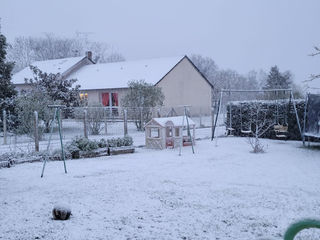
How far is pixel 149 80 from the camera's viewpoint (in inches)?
1056

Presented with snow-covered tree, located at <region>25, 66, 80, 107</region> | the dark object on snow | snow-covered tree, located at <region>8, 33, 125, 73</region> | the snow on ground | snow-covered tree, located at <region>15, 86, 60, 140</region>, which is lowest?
the snow on ground

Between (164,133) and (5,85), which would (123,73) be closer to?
(5,85)

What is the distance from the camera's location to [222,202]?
217 inches

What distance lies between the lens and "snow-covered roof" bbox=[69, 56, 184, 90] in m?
27.8

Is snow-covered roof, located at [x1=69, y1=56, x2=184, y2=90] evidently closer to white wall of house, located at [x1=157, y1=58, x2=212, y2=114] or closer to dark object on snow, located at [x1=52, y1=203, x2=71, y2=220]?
white wall of house, located at [x1=157, y1=58, x2=212, y2=114]

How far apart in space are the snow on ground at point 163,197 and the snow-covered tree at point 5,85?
802 centimetres

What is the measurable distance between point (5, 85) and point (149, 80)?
41.2ft

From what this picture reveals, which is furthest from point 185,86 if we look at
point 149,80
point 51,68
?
point 51,68

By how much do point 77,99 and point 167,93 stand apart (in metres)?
10.1

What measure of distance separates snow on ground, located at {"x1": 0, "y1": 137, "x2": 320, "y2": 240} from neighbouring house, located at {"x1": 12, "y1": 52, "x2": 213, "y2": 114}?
1737 centimetres

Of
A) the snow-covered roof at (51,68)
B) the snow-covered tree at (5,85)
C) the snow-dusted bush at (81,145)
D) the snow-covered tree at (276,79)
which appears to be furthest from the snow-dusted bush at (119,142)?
the snow-covered tree at (276,79)

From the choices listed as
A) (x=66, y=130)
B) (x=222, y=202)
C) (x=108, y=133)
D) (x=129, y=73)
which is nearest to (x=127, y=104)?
(x=108, y=133)

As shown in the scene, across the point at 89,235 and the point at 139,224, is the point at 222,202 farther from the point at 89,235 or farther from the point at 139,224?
the point at 89,235

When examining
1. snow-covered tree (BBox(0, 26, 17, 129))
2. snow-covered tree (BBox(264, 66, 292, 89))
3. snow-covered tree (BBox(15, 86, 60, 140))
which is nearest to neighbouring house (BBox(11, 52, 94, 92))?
snow-covered tree (BBox(0, 26, 17, 129))
